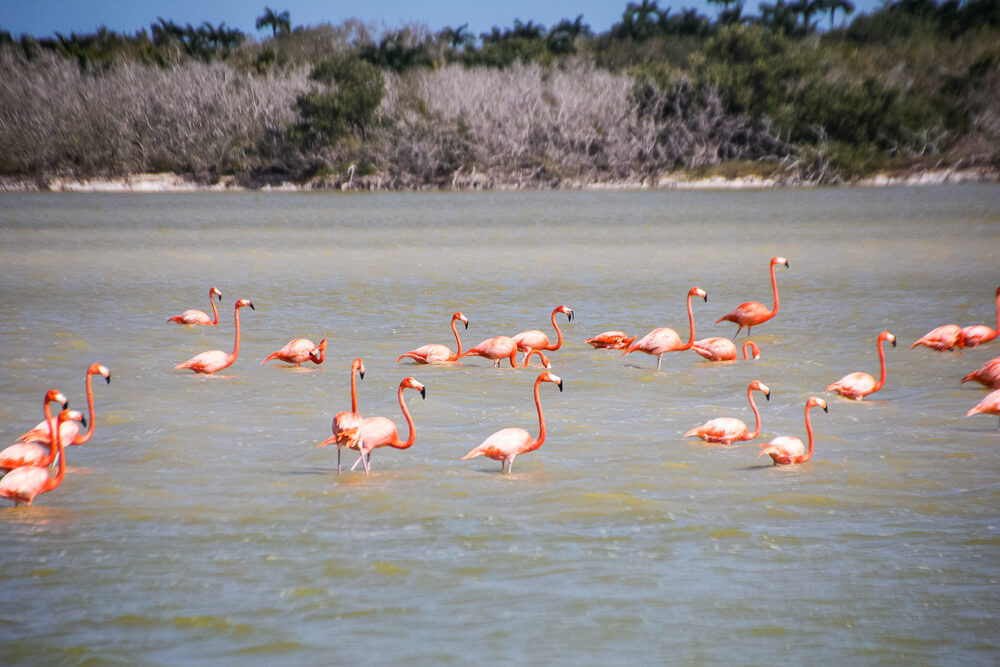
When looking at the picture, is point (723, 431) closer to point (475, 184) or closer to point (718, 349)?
point (718, 349)

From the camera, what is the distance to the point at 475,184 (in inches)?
1880

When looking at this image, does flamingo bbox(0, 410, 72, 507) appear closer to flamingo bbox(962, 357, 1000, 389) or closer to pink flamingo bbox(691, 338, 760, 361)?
pink flamingo bbox(691, 338, 760, 361)

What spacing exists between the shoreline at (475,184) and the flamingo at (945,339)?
35555mm

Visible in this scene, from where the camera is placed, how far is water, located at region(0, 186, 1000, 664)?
14.7 ft

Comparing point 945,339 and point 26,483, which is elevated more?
point 26,483

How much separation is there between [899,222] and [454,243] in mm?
10639

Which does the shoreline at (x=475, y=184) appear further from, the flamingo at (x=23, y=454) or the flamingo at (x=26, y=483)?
the flamingo at (x=26, y=483)

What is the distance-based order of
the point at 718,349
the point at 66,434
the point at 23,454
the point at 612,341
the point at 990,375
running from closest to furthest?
the point at 23,454 < the point at 66,434 < the point at 990,375 < the point at 718,349 < the point at 612,341

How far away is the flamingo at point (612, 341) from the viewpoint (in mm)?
10188

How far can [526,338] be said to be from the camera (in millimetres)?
10062

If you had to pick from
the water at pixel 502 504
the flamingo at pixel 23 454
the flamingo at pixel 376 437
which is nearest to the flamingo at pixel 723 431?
the water at pixel 502 504

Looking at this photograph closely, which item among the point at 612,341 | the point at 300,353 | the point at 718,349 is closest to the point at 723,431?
the point at 718,349

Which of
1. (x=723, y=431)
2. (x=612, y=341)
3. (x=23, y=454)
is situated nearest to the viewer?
(x=23, y=454)

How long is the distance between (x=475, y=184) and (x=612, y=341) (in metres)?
38.1
